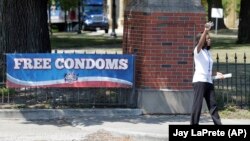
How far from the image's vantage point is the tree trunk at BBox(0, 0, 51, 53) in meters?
12.9

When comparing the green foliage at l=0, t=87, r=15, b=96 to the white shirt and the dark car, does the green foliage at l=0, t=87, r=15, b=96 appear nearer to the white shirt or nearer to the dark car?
the white shirt

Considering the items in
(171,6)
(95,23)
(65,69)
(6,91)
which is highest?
(171,6)

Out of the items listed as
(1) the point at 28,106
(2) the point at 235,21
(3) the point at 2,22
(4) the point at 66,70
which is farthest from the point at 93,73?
(2) the point at 235,21

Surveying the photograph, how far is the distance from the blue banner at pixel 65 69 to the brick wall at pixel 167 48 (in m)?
0.38

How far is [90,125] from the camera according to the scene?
1047 cm

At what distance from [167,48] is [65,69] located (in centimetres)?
197

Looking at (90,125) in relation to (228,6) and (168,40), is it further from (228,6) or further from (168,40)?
(228,6)

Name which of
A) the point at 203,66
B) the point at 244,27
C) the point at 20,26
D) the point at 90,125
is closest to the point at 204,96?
the point at 203,66

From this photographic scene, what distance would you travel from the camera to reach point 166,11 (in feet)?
37.0

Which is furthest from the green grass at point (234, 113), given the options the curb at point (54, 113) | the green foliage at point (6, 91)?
the green foliage at point (6, 91)

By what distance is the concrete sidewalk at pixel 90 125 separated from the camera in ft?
31.7

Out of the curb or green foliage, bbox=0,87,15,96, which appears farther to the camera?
green foliage, bbox=0,87,15,96
